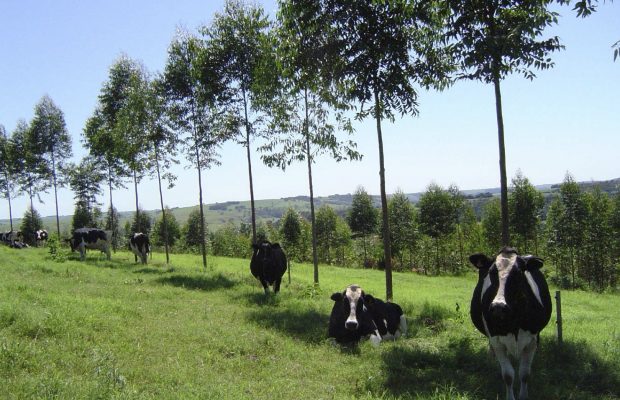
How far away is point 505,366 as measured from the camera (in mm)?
7109

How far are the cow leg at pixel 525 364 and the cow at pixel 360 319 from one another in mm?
3740

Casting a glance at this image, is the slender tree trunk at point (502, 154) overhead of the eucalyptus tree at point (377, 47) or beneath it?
beneath

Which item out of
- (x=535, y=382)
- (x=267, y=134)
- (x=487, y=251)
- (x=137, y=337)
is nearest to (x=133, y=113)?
(x=267, y=134)

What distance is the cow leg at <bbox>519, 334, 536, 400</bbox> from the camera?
715 centimetres

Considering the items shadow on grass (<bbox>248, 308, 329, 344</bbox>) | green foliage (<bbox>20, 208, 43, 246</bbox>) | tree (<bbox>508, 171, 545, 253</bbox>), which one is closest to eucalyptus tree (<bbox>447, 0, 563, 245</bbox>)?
shadow on grass (<bbox>248, 308, 329, 344</bbox>)

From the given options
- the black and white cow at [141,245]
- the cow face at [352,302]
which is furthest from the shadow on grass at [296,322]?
the black and white cow at [141,245]

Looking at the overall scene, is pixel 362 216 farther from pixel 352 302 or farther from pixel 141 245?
pixel 352 302

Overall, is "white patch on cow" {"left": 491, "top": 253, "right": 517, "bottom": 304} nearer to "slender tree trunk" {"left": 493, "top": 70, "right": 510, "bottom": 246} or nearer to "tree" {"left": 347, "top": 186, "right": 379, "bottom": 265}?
"slender tree trunk" {"left": 493, "top": 70, "right": 510, "bottom": 246}

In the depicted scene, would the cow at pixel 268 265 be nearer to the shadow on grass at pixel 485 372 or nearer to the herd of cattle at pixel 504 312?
the herd of cattle at pixel 504 312

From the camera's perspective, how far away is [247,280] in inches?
838

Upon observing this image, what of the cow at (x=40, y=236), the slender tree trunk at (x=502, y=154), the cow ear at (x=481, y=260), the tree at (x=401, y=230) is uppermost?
the slender tree trunk at (x=502, y=154)

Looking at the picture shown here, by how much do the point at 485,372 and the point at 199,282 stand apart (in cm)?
1385

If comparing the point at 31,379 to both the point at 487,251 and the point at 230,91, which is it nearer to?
the point at 230,91

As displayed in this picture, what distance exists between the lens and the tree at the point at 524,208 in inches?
1752
